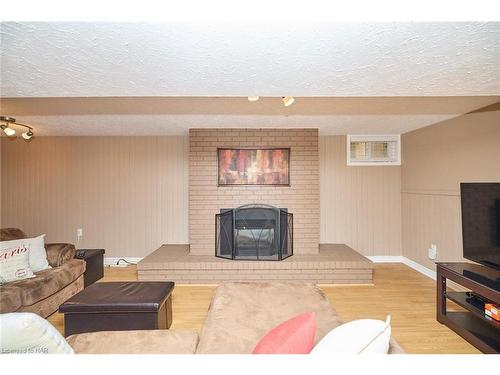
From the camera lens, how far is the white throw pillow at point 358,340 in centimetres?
85

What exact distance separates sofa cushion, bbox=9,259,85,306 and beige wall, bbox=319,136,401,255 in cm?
355

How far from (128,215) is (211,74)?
3.75m

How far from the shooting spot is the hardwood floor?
2057 mm

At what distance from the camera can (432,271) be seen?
138 inches

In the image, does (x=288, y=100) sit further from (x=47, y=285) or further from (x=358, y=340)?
(x=47, y=285)

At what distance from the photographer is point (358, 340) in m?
0.87

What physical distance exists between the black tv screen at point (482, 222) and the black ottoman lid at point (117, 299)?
267 centimetres

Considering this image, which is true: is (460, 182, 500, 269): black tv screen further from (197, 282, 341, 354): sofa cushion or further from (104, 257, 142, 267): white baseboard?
(104, 257, 142, 267): white baseboard

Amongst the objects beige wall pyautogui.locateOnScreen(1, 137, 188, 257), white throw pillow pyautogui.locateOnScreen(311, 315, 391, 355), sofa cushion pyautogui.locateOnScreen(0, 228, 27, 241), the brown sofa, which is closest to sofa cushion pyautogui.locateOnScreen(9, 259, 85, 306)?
the brown sofa

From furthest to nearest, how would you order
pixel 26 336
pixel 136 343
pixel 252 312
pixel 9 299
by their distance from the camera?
pixel 9 299 < pixel 252 312 < pixel 136 343 < pixel 26 336

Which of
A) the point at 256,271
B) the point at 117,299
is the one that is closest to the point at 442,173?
the point at 256,271

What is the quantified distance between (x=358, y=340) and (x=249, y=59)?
116 centimetres

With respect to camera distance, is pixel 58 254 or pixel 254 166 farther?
pixel 254 166
